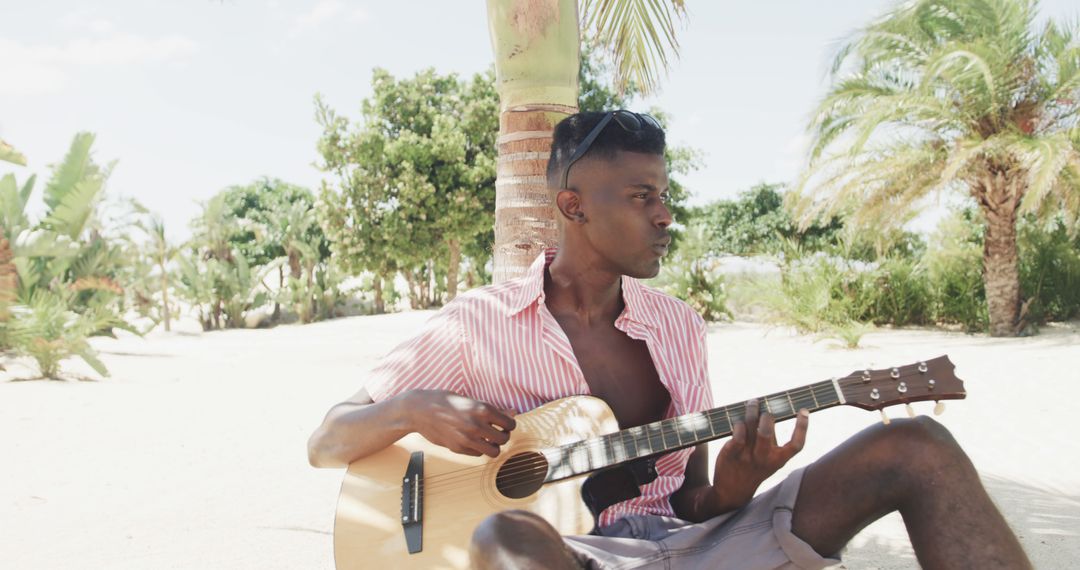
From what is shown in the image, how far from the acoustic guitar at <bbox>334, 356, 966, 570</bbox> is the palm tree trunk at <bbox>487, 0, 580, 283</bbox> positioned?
1545mm

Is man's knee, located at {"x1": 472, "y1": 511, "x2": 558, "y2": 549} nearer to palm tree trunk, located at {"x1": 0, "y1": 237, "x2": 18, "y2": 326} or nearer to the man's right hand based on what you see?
the man's right hand

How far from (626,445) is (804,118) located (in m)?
13.5

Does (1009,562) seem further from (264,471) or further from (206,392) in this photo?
(206,392)

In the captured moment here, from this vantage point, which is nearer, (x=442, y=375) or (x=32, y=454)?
(x=442, y=375)

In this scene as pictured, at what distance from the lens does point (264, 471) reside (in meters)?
5.63

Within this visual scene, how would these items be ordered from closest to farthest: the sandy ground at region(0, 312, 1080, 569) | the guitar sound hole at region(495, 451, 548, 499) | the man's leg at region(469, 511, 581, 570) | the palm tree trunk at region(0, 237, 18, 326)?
the man's leg at region(469, 511, 581, 570)
the guitar sound hole at region(495, 451, 548, 499)
the sandy ground at region(0, 312, 1080, 569)
the palm tree trunk at region(0, 237, 18, 326)

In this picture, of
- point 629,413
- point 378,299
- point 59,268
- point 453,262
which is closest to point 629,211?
point 629,413

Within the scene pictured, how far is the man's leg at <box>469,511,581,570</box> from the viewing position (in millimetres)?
1632

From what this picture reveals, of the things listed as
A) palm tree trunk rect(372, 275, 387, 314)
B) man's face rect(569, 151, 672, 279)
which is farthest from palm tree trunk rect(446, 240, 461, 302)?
man's face rect(569, 151, 672, 279)

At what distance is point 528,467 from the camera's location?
2189mm

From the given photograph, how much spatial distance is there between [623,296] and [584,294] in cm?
13

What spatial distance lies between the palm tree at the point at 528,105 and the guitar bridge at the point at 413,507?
1.63m

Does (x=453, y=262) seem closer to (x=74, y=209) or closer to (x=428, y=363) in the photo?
(x=74, y=209)

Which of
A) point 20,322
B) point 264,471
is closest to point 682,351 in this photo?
point 264,471
